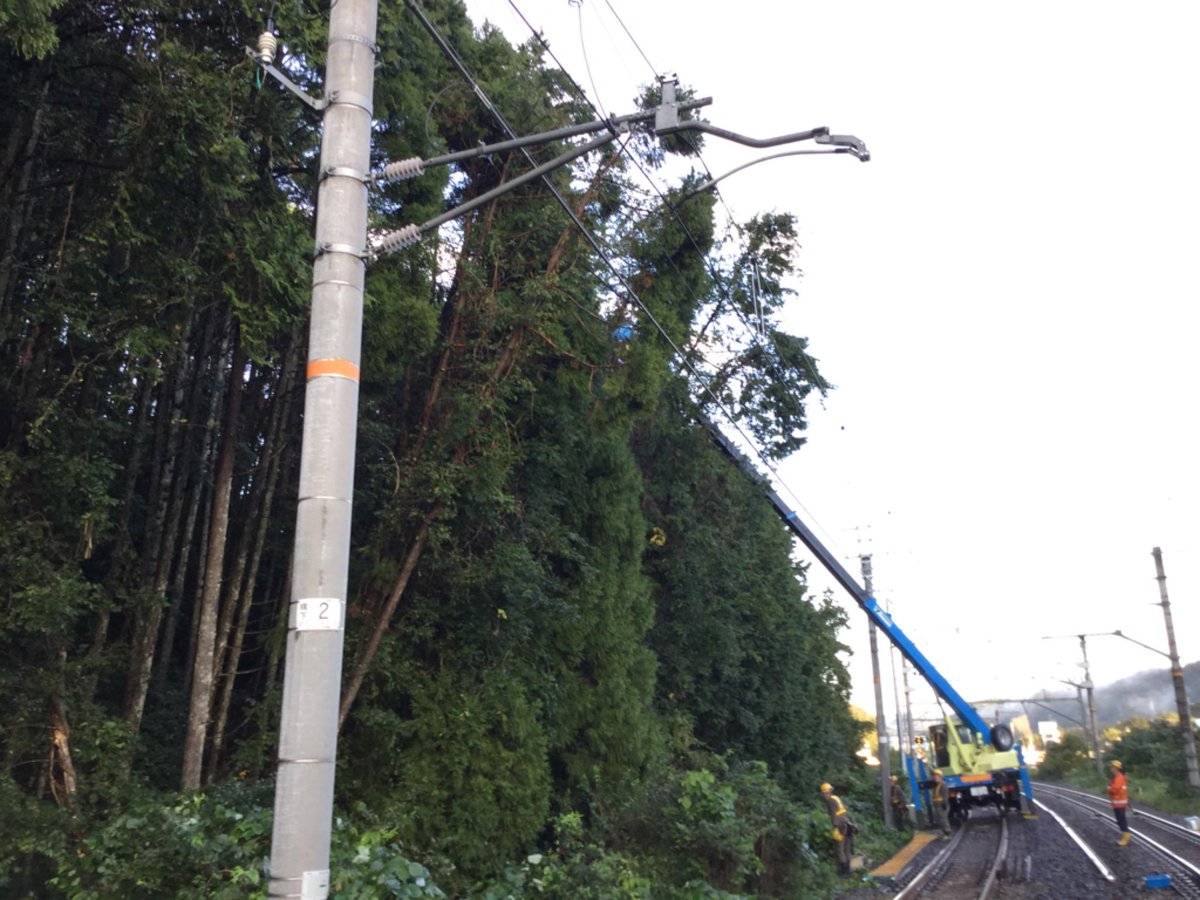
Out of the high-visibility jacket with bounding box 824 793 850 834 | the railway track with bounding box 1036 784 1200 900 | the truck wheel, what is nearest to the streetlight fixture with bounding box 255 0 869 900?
the railway track with bounding box 1036 784 1200 900

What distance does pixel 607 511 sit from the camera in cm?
1700

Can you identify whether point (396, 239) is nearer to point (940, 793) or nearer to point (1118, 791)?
point (1118, 791)

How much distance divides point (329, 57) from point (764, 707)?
73.7 feet

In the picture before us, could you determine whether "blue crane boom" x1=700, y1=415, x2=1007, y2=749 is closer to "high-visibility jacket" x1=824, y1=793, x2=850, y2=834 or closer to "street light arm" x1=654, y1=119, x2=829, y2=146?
"high-visibility jacket" x1=824, y1=793, x2=850, y2=834

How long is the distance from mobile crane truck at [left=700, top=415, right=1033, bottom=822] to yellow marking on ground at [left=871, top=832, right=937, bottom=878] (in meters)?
2.02

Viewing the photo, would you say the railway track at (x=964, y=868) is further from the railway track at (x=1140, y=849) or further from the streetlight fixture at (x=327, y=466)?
the streetlight fixture at (x=327, y=466)

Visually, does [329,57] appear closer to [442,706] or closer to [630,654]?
[442,706]

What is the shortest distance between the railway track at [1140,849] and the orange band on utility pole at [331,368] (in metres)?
13.2

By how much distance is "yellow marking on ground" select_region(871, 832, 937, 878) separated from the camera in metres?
16.6

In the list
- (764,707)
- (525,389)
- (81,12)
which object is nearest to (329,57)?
(81,12)

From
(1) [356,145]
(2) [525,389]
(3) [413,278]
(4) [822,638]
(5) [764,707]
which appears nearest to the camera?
(1) [356,145]

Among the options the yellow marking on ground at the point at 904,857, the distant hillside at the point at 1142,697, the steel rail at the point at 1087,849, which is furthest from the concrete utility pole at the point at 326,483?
the distant hillside at the point at 1142,697

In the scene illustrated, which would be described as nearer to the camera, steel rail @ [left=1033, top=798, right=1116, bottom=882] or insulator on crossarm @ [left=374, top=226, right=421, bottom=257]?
insulator on crossarm @ [left=374, top=226, right=421, bottom=257]

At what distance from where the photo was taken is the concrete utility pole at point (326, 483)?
3.98m
